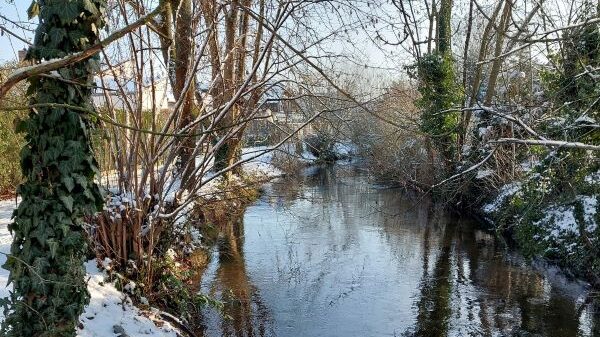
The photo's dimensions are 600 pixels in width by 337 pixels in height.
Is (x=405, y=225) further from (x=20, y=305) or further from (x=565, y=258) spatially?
(x=20, y=305)

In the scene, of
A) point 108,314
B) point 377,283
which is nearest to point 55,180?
point 108,314

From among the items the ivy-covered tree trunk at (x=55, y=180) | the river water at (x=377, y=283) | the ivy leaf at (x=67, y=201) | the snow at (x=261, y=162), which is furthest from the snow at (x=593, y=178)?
the ivy leaf at (x=67, y=201)

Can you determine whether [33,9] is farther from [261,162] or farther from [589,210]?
[589,210]

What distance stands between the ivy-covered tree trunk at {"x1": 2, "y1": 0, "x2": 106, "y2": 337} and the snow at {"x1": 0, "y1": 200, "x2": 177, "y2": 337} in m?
0.86

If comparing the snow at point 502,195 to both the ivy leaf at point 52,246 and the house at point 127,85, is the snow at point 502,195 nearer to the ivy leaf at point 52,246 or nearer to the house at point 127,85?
the house at point 127,85

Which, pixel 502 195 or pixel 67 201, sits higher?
pixel 67 201

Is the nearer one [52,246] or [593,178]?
[52,246]

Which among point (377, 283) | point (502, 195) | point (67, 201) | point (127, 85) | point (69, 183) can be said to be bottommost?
point (377, 283)

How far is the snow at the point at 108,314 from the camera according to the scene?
18.5ft

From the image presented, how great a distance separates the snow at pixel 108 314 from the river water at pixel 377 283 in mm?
1387

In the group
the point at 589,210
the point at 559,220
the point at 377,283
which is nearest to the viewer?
the point at 377,283

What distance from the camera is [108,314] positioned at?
5.98 meters

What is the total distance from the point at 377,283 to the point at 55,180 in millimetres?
6737

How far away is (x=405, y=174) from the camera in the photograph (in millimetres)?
18453
